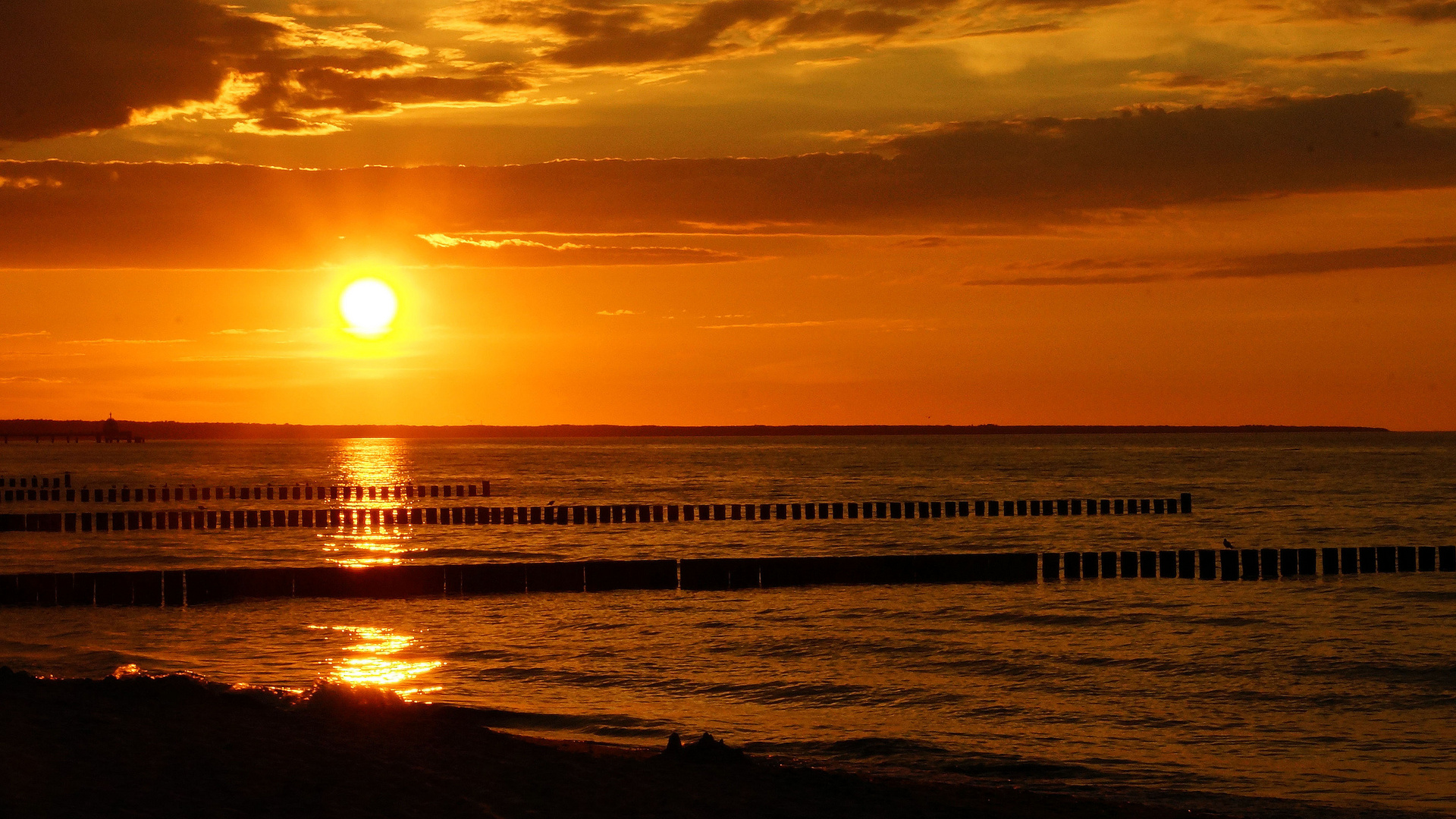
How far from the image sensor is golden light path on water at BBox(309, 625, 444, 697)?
783 inches

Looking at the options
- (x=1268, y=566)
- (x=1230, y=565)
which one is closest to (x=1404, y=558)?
(x=1268, y=566)

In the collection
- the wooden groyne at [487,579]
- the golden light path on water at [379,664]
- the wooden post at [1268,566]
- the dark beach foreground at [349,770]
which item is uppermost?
the dark beach foreground at [349,770]

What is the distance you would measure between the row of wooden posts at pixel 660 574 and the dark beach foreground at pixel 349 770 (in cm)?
1634

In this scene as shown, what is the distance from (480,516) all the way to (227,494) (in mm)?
33525

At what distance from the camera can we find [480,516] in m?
58.1

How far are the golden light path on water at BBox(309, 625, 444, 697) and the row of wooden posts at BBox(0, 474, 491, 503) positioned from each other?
5165 centimetres

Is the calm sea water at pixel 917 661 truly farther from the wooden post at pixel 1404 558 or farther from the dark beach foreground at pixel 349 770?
the dark beach foreground at pixel 349 770

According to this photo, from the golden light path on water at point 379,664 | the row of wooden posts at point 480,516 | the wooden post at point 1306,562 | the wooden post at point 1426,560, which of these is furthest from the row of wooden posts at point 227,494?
the golden light path on water at point 379,664

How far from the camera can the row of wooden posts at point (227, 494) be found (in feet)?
260

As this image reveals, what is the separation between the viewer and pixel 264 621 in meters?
26.9

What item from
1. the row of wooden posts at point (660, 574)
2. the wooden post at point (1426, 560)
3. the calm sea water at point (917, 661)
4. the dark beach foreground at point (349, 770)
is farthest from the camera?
the wooden post at point (1426, 560)

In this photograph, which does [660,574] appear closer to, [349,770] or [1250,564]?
[1250,564]

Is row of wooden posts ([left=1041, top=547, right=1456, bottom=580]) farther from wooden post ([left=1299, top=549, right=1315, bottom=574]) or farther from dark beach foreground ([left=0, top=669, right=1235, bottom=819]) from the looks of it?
dark beach foreground ([left=0, top=669, right=1235, bottom=819])

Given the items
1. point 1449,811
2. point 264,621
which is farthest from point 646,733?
point 264,621
